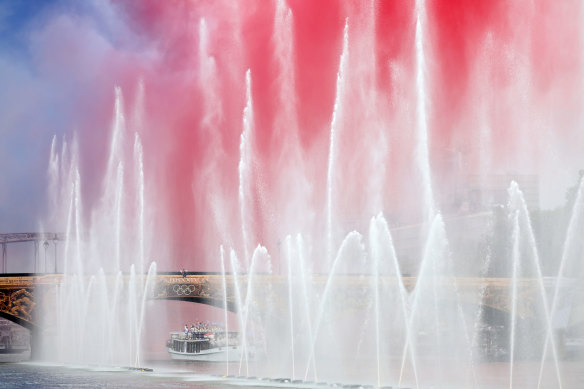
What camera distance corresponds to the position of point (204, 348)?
9769 cm

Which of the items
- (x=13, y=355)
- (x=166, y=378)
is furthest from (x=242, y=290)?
(x=13, y=355)

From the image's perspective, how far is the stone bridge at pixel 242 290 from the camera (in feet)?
278

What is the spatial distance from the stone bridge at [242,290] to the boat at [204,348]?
285 inches

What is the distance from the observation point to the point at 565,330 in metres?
91.8

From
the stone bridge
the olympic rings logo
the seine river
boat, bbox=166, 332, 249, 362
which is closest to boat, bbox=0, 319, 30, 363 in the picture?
boat, bbox=166, 332, 249, 362

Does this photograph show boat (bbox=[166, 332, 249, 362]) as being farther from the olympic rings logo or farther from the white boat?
the white boat

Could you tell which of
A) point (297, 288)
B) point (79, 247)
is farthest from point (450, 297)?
point (79, 247)

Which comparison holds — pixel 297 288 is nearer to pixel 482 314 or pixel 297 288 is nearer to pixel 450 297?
pixel 450 297

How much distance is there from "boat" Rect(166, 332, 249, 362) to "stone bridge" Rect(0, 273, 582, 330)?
7242 millimetres

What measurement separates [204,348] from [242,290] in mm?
11542

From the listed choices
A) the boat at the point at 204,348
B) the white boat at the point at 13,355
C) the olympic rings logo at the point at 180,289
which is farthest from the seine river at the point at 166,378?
the white boat at the point at 13,355

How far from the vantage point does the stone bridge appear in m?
84.9

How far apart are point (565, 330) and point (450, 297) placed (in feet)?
40.2

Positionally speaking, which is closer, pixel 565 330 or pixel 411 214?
pixel 565 330
